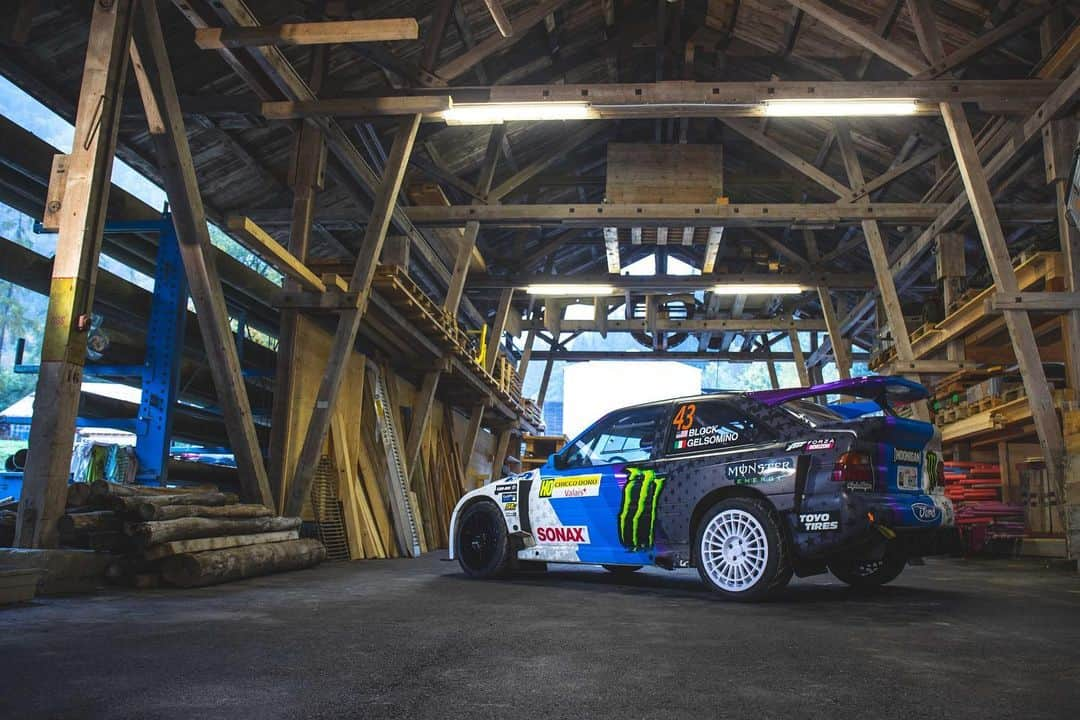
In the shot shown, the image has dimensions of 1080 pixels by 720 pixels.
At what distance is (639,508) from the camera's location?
693 cm

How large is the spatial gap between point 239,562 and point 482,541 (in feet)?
7.37

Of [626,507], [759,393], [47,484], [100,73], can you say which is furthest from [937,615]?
[100,73]

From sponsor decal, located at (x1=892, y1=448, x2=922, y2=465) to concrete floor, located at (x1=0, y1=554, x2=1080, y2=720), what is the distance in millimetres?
1039

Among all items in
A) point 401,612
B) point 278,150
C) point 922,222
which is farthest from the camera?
point 922,222

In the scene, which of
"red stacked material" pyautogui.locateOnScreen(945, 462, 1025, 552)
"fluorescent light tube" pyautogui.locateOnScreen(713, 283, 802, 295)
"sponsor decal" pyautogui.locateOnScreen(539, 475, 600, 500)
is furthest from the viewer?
"fluorescent light tube" pyautogui.locateOnScreen(713, 283, 802, 295)

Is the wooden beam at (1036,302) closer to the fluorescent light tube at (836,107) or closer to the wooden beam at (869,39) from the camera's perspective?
the fluorescent light tube at (836,107)

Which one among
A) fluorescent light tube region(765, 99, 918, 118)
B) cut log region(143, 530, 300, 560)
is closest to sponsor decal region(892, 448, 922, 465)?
cut log region(143, 530, 300, 560)

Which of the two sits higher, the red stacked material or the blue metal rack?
the blue metal rack

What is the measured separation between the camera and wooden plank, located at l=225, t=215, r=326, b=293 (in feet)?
25.4

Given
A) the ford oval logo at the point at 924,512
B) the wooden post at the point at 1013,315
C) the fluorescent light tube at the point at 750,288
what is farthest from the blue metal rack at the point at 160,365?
the fluorescent light tube at the point at 750,288

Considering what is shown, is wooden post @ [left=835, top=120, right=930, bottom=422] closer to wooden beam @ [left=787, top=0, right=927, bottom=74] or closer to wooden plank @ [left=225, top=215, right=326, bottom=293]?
wooden beam @ [left=787, top=0, right=927, bottom=74]

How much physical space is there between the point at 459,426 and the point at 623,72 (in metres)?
9.57

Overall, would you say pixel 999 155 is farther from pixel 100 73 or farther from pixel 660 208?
pixel 100 73

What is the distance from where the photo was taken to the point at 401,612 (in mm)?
5301
